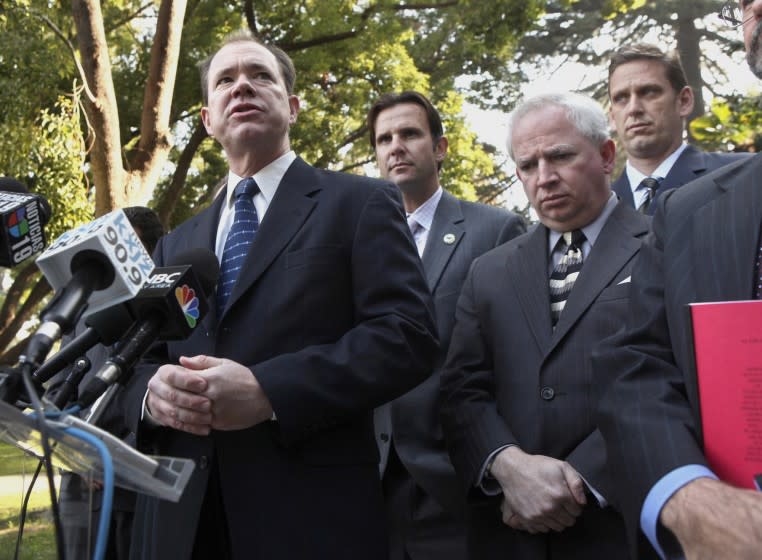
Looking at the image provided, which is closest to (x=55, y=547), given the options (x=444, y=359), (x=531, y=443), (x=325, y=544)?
(x=325, y=544)

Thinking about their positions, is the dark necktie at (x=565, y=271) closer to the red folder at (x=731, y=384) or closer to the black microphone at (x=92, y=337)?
the red folder at (x=731, y=384)

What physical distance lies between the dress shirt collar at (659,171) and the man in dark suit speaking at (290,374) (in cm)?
171

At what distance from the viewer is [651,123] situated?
4223 millimetres

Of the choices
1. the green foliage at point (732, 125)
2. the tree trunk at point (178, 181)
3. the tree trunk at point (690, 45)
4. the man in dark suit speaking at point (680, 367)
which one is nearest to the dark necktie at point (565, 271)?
the man in dark suit speaking at point (680, 367)

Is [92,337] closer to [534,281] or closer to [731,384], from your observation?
[731,384]

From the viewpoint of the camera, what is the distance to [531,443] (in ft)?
9.36

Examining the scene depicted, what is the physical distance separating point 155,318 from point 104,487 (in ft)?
2.18

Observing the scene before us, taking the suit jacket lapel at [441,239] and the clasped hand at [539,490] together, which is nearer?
the clasped hand at [539,490]

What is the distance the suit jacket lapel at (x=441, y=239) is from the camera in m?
3.89

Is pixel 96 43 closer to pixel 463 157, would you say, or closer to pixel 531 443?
pixel 531 443

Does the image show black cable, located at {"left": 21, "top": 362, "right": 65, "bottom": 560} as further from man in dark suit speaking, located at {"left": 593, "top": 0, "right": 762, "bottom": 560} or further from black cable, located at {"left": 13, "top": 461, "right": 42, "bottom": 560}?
man in dark suit speaking, located at {"left": 593, "top": 0, "right": 762, "bottom": 560}

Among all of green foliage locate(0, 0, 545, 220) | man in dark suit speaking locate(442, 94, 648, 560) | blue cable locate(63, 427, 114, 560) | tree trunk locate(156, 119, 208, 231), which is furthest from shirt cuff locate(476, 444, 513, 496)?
tree trunk locate(156, 119, 208, 231)

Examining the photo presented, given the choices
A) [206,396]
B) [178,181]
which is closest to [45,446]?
[206,396]

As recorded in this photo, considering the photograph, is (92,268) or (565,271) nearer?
(92,268)
